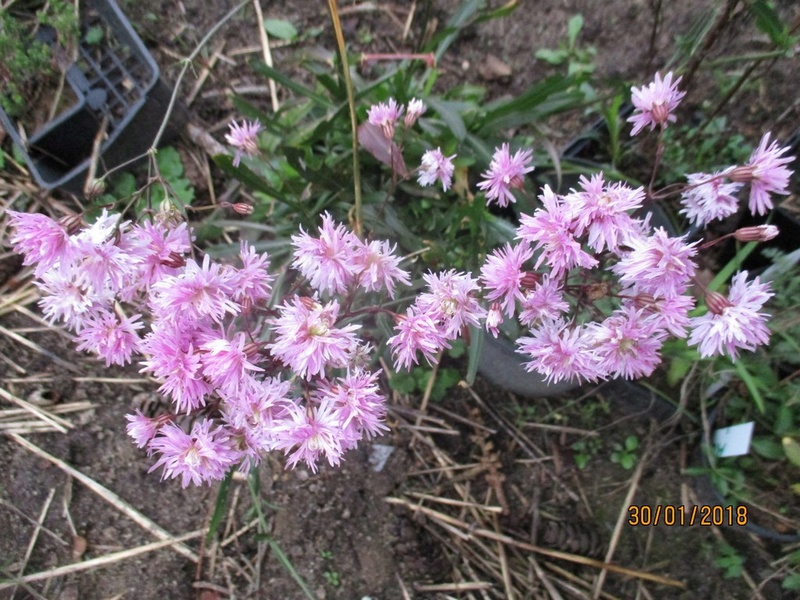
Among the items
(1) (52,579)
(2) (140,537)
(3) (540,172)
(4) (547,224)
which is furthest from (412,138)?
(1) (52,579)

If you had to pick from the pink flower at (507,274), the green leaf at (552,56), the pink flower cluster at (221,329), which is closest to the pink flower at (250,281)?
the pink flower cluster at (221,329)

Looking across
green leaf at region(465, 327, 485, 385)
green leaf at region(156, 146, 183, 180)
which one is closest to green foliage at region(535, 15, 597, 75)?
green leaf at region(465, 327, 485, 385)

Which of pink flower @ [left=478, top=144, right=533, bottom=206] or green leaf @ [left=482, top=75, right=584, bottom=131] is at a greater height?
green leaf @ [left=482, top=75, right=584, bottom=131]

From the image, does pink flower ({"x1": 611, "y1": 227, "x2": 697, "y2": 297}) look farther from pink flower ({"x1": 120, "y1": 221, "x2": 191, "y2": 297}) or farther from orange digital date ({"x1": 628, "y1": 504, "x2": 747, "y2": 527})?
orange digital date ({"x1": 628, "y1": 504, "x2": 747, "y2": 527})

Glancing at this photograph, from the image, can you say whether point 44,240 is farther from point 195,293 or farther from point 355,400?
point 355,400

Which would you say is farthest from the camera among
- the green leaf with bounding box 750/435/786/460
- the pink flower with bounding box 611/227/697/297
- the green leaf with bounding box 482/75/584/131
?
the green leaf with bounding box 750/435/786/460

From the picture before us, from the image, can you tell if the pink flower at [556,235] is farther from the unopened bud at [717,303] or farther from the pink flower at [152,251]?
the pink flower at [152,251]

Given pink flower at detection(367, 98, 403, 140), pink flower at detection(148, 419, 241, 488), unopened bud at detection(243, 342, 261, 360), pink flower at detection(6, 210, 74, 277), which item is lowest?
pink flower at detection(148, 419, 241, 488)
